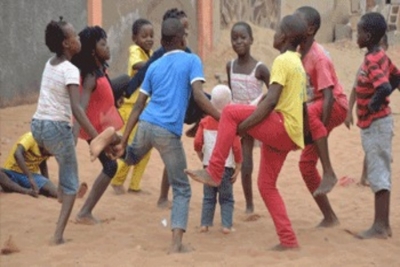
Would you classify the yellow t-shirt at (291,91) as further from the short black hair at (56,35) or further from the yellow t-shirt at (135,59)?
the yellow t-shirt at (135,59)

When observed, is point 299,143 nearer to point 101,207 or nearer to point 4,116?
point 101,207

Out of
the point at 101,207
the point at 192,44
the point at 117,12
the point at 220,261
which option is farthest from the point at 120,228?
the point at 192,44

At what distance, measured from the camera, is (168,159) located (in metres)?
6.59

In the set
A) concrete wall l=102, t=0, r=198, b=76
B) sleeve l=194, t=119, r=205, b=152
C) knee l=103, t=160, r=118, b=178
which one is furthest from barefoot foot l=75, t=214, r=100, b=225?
concrete wall l=102, t=0, r=198, b=76

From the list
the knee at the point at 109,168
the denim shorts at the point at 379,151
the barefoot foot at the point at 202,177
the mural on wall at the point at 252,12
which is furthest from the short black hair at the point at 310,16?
the mural on wall at the point at 252,12

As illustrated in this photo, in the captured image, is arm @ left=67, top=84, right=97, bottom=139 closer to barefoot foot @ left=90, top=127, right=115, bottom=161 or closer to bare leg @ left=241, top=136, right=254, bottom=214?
→ barefoot foot @ left=90, top=127, right=115, bottom=161

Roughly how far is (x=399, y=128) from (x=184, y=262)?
7.17 m

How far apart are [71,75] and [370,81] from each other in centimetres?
210

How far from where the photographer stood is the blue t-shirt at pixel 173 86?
661cm

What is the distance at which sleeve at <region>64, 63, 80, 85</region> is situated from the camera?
6637mm

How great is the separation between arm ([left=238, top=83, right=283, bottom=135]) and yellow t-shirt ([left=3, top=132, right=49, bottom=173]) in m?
2.94

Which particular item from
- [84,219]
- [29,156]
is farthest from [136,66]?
[84,219]

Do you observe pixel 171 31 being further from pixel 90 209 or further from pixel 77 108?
pixel 90 209

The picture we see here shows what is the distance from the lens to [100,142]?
6.48 meters
